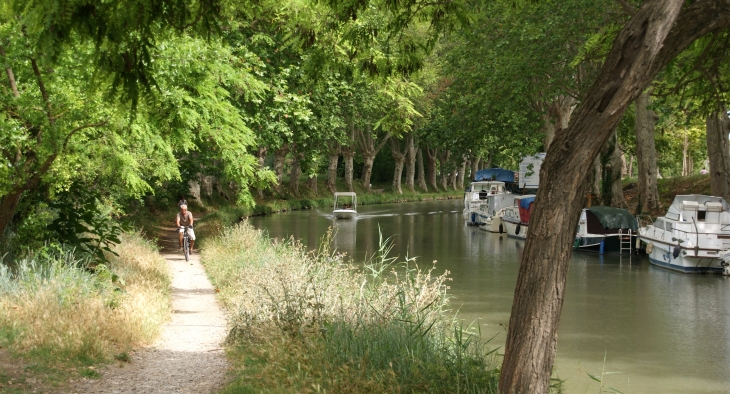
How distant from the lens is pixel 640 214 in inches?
1452

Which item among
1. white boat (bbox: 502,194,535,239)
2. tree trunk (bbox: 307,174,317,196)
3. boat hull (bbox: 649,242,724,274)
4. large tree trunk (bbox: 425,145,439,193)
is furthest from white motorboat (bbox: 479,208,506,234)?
large tree trunk (bbox: 425,145,439,193)

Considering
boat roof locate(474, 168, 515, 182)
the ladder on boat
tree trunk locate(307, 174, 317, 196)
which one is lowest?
the ladder on boat

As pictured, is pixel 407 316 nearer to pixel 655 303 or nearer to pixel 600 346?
pixel 600 346

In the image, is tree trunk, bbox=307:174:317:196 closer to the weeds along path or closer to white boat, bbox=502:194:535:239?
white boat, bbox=502:194:535:239

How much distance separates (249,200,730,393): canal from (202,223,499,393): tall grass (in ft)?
10.7

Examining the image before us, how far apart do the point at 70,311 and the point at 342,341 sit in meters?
4.09

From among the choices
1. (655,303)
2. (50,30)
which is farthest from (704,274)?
(50,30)

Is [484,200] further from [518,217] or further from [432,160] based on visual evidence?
[432,160]

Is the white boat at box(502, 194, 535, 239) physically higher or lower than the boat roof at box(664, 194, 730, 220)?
lower

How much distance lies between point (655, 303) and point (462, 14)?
1426cm

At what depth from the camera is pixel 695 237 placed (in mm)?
28109

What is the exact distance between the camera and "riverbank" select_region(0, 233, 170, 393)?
29.3 ft

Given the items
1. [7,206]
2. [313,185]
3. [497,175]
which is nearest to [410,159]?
[313,185]

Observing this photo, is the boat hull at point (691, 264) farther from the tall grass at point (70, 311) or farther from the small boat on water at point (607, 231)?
the tall grass at point (70, 311)
